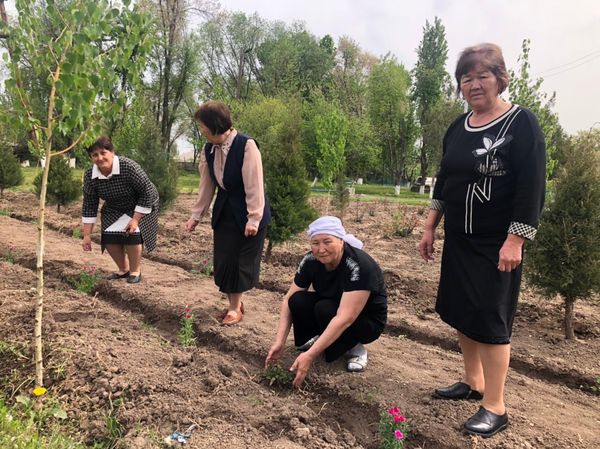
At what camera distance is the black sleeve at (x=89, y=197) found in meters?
4.80

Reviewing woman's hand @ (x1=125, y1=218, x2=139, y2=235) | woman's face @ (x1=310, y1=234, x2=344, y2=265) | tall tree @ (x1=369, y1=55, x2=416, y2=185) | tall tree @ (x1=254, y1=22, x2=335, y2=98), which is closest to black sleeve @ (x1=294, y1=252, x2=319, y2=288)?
woman's face @ (x1=310, y1=234, x2=344, y2=265)

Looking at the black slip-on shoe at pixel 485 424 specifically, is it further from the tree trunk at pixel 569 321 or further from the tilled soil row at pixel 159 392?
the tree trunk at pixel 569 321

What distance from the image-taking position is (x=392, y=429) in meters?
2.47

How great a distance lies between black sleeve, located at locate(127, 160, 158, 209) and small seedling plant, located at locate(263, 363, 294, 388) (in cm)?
255

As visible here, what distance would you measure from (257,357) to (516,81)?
9812 mm

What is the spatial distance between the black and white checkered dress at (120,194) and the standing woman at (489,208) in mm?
3305

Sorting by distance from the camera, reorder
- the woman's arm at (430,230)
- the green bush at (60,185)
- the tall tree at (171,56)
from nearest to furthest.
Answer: the woman's arm at (430,230) < the green bush at (60,185) < the tall tree at (171,56)

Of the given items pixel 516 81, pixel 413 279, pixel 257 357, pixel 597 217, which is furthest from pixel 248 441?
pixel 516 81

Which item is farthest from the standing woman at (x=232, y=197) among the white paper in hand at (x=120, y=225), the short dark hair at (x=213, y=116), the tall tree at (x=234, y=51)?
the tall tree at (x=234, y=51)

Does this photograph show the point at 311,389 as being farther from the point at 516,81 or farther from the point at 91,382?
the point at 516,81

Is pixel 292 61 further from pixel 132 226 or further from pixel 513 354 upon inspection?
pixel 513 354

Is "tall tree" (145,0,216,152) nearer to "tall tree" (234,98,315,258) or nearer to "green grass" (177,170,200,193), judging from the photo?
"green grass" (177,170,200,193)

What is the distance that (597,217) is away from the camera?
4.04m

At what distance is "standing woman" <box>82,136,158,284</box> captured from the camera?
4.67 m
